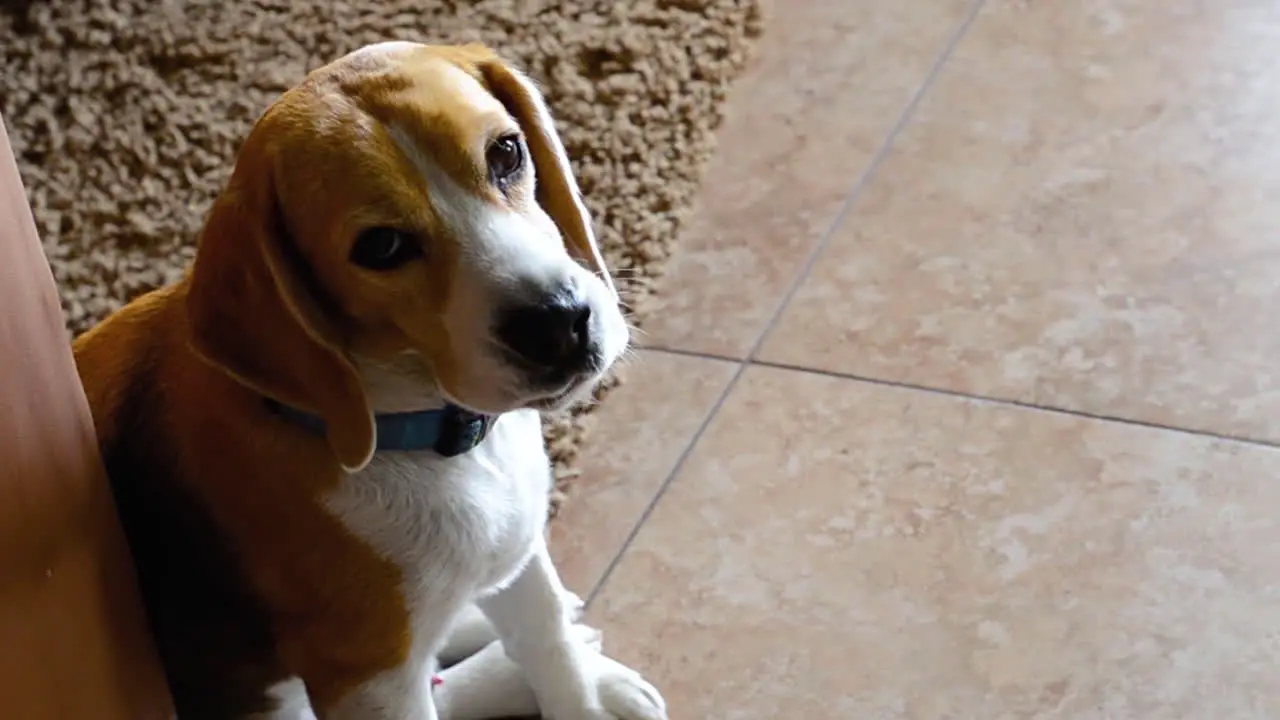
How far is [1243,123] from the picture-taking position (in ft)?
7.30

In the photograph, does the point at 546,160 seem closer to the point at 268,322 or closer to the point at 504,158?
the point at 504,158

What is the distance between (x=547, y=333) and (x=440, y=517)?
23 centimetres

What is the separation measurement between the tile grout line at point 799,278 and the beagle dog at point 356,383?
0.98 ft

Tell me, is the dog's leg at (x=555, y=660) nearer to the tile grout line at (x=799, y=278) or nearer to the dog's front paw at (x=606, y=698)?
the dog's front paw at (x=606, y=698)

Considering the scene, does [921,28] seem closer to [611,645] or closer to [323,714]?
[611,645]

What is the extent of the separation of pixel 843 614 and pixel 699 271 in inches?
25.4

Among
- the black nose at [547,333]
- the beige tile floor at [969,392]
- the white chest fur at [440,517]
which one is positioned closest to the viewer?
the black nose at [547,333]

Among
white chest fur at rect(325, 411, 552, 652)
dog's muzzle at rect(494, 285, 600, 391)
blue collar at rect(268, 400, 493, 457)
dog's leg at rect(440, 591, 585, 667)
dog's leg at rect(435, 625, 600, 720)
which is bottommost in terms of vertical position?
dog's leg at rect(440, 591, 585, 667)

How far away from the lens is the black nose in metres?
1.15

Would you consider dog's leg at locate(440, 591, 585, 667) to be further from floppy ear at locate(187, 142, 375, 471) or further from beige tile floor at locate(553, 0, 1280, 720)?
floppy ear at locate(187, 142, 375, 471)

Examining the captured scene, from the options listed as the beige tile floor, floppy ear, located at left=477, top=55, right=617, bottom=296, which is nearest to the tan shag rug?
the beige tile floor

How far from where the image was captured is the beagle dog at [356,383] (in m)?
1.16

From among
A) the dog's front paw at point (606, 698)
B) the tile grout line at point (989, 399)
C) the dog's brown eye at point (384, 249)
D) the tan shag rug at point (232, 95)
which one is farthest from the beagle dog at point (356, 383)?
the tan shag rug at point (232, 95)

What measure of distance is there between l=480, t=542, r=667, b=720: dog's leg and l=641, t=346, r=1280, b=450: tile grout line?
1.77 ft
